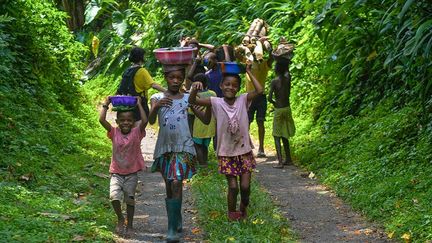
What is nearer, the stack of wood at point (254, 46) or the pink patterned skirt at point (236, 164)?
the pink patterned skirt at point (236, 164)

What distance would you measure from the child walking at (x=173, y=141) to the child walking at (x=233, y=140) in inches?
13.1

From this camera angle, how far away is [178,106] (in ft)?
23.7

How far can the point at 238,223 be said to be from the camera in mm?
7234

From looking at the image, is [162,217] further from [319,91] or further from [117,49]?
[117,49]

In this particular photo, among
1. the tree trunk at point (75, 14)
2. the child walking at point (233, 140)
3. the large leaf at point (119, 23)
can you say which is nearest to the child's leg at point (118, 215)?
the child walking at point (233, 140)

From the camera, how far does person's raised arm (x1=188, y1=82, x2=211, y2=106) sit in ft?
23.1

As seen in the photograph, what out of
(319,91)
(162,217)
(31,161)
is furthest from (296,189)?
(319,91)

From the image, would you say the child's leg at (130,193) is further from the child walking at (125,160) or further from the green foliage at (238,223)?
the green foliage at (238,223)

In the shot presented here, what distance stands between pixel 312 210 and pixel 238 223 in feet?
5.12

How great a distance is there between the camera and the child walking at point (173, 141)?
7102 millimetres

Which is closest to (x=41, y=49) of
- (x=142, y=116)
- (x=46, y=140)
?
(x=46, y=140)

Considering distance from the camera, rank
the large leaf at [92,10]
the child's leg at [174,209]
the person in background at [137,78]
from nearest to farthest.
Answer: the child's leg at [174,209] → the person in background at [137,78] → the large leaf at [92,10]

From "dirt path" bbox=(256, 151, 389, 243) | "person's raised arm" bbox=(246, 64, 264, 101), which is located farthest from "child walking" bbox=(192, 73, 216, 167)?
"person's raised arm" bbox=(246, 64, 264, 101)

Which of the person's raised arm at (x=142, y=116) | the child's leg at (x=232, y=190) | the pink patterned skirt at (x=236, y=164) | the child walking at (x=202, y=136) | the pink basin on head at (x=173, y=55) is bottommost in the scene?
the child's leg at (x=232, y=190)
